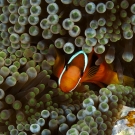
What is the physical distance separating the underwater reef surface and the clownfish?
0.03m

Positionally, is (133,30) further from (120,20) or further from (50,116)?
(50,116)

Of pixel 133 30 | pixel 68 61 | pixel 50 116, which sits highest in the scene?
pixel 133 30

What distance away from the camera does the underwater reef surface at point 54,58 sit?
0.84 m

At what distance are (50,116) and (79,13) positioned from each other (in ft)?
1.14

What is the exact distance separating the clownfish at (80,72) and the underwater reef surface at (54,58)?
0.09ft

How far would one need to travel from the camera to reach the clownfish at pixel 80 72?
3.28 ft

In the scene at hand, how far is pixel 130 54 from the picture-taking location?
3.23 feet

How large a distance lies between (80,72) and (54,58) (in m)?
0.11

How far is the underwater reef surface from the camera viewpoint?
0.84 m

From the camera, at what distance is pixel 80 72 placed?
1027mm

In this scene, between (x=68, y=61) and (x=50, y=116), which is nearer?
(x=50, y=116)

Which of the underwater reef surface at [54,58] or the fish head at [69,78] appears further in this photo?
the fish head at [69,78]

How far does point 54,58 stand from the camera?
1.02m

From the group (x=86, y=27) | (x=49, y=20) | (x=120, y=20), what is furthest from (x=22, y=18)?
(x=120, y=20)
